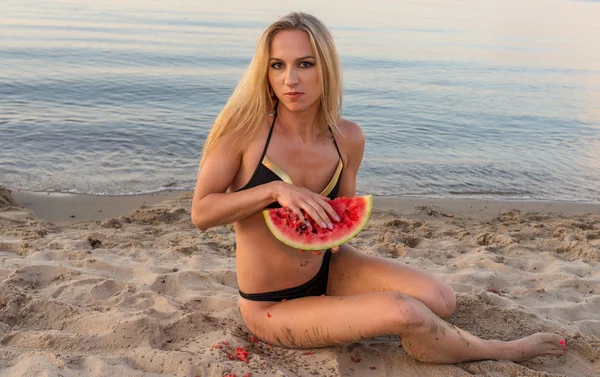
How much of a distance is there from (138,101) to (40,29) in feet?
42.7

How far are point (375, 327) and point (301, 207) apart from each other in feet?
2.66

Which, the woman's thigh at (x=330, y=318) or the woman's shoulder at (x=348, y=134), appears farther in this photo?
the woman's shoulder at (x=348, y=134)

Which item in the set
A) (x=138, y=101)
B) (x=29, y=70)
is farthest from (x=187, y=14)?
(x=138, y=101)

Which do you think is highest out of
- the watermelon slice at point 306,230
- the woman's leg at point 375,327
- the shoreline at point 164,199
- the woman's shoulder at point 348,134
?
the woman's shoulder at point 348,134

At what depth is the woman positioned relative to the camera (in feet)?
10.9

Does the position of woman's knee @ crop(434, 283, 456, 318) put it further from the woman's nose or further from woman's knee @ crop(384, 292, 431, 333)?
the woman's nose

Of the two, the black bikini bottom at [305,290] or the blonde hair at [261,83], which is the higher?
the blonde hair at [261,83]

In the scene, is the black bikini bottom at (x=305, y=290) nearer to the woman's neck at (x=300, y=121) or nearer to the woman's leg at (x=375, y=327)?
the woman's leg at (x=375, y=327)

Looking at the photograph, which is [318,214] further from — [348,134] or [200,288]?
[200,288]

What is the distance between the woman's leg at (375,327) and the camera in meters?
3.26

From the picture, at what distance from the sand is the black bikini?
1.07 feet

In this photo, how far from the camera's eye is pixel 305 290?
3834 mm

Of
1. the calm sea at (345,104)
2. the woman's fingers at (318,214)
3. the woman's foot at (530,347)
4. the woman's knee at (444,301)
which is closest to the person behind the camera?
the woman's fingers at (318,214)

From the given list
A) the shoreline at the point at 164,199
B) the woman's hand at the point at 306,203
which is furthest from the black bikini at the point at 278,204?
the shoreline at the point at 164,199
